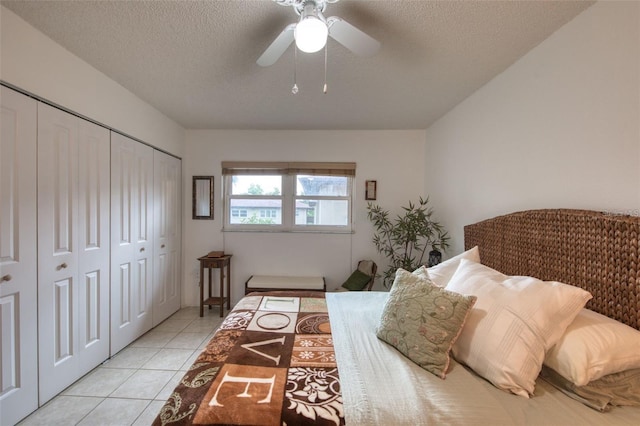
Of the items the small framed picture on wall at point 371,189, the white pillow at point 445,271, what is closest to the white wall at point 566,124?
the white pillow at point 445,271

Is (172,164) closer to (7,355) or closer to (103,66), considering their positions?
(103,66)

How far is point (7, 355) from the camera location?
1.45 m

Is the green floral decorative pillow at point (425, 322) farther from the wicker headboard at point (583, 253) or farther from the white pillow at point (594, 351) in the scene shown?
the wicker headboard at point (583, 253)

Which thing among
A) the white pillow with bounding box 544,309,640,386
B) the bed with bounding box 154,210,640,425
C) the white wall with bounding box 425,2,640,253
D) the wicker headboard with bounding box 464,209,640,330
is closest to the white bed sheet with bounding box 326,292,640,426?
the bed with bounding box 154,210,640,425

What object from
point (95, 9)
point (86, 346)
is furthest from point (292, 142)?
point (86, 346)

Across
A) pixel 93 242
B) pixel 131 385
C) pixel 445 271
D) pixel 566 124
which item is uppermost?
pixel 566 124

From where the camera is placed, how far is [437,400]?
0.92 meters

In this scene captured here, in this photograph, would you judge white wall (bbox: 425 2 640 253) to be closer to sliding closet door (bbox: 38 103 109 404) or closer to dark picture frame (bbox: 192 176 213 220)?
dark picture frame (bbox: 192 176 213 220)

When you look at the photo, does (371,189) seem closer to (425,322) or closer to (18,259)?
(425,322)

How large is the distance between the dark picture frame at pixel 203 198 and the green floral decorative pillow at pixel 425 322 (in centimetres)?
284

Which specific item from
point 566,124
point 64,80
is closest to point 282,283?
point 64,80

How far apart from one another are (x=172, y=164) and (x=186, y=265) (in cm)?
134

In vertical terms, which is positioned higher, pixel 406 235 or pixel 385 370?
pixel 406 235

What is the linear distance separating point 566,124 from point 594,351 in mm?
1193
